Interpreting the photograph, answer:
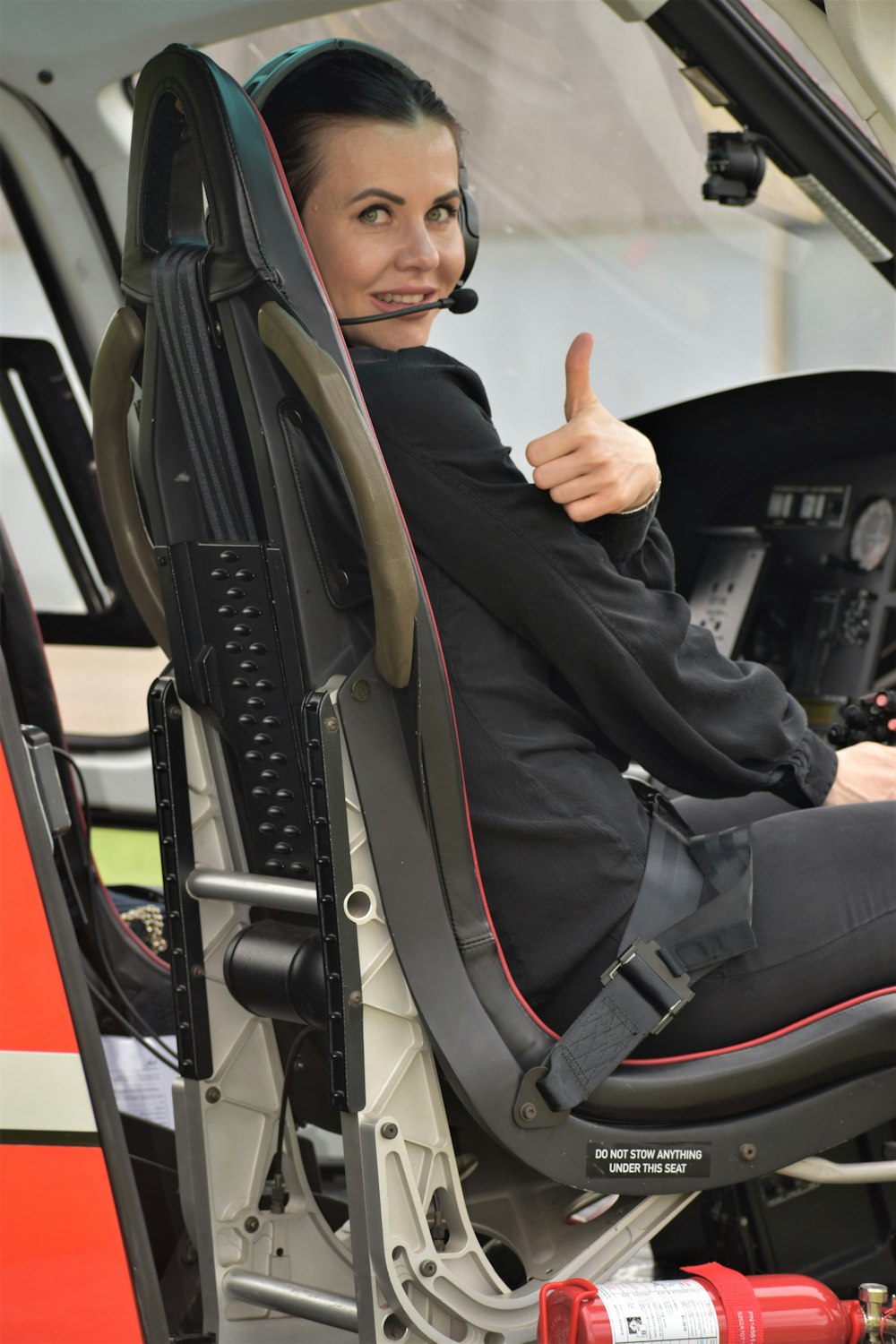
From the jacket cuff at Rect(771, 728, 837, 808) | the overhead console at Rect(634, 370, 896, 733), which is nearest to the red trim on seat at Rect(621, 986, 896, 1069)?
the jacket cuff at Rect(771, 728, 837, 808)

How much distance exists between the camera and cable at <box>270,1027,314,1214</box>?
1.55m

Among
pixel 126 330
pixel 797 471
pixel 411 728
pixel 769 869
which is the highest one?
pixel 126 330

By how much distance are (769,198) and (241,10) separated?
99 centimetres

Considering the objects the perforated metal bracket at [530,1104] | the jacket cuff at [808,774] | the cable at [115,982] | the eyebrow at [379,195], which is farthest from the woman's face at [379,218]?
the cable at [115,982]

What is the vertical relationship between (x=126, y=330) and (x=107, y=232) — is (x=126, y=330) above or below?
below

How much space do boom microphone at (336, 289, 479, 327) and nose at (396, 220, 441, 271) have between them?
0.13 ft

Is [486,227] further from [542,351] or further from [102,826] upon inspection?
[102,826]

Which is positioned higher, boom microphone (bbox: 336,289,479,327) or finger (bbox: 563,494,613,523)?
boom microphone (bbox: 336,289,479,327)

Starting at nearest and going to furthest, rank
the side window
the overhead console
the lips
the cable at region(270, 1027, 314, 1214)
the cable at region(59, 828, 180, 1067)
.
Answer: the lips → the cable at region(270, 1027, 314, 1214) → the cable at region(59, 828, 180, 1067) → the overhead console → the side window

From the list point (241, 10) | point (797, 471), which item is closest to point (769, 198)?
point (797, 471)

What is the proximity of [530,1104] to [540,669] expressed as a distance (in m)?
0.42

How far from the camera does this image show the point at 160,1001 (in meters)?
2.20

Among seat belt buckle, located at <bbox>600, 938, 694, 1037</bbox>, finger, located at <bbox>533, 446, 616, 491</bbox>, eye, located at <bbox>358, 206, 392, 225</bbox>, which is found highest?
eye, located at <bbox>358, 206, 392, 225</bbox>

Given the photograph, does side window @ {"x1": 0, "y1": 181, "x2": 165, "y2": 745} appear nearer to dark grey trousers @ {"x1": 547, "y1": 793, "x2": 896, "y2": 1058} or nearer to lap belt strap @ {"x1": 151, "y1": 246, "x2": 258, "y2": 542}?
lap belt strap @ {"x1": 151, "y1": 246, "x2": 258, "y2": 542}
